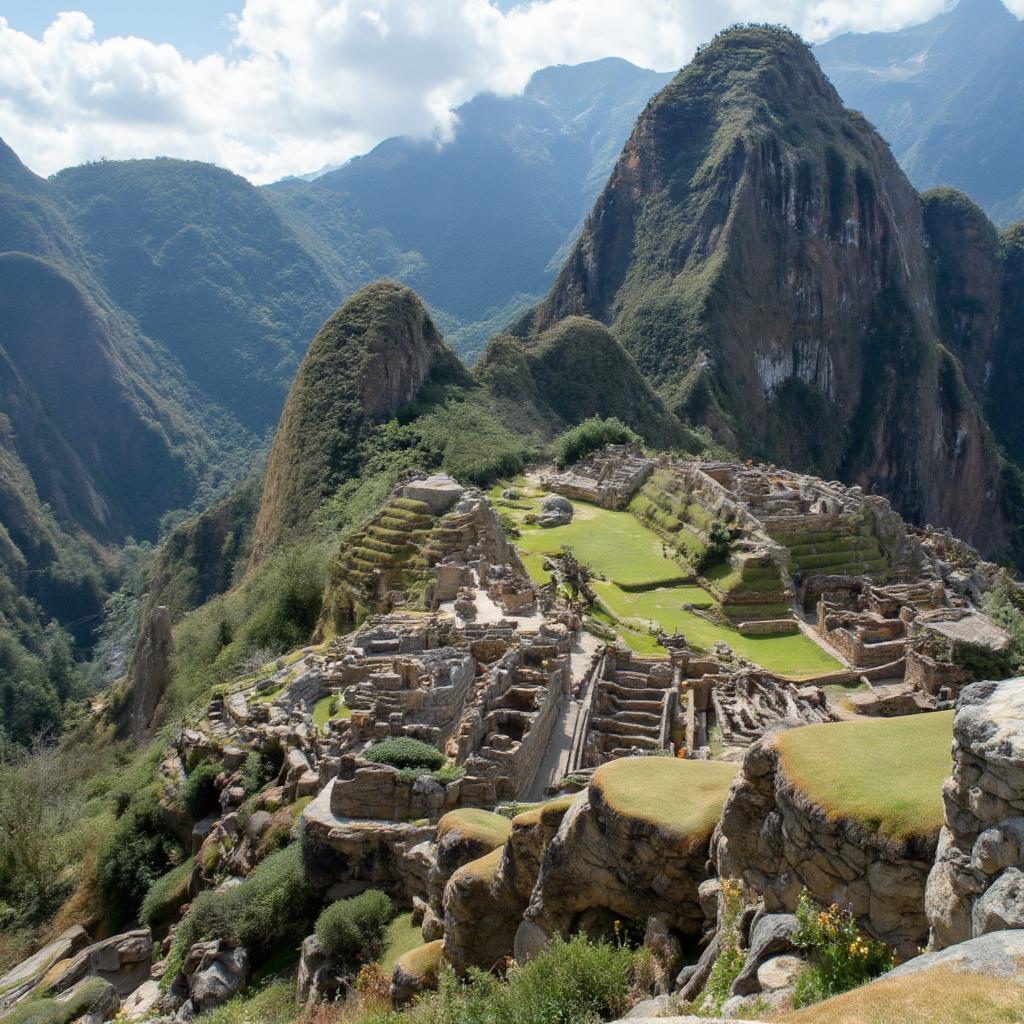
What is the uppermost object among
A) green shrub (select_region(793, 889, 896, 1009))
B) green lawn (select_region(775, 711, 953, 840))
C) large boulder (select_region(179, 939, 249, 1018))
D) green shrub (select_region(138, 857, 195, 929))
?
green lawn (select_region(775, 711, 953, 840))

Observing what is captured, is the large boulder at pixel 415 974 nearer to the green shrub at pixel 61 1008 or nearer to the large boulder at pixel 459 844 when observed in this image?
the large boulder at pixel 459 844

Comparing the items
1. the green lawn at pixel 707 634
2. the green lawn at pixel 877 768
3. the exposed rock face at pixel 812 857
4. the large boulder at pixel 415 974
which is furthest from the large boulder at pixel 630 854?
the green lawn at pixel 707 634

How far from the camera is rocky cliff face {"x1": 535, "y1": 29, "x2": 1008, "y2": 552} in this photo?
153m

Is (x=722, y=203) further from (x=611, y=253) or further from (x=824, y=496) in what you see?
(x=824, y=496)

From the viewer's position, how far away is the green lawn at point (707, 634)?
40.6 m

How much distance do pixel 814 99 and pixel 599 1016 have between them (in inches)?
8342

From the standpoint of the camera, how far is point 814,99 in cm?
19100

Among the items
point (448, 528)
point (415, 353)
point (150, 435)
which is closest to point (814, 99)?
point (415, 353)

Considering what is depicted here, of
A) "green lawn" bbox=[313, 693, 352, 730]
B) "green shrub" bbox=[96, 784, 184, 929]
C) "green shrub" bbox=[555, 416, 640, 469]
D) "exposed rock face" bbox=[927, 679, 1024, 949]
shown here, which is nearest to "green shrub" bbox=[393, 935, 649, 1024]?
"exposed rock face" bbox=[927, 679, 1024, 949]

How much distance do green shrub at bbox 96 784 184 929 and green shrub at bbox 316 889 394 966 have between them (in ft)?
33.3

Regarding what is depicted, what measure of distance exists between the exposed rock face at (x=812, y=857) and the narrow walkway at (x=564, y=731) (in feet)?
34.2

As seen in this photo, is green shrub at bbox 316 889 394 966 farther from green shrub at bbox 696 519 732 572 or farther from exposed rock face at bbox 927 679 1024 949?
green shrub at bbox 696 519 732 572

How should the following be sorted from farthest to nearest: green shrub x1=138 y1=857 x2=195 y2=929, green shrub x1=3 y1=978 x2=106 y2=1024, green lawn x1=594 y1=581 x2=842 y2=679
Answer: green lawn x1=594 y1=581 x2=842 y2=679 → green shrub x1=138 y1=857 x2=195 y2=929 → green shrub x1=3 y1=978 x2=106 y2=1024

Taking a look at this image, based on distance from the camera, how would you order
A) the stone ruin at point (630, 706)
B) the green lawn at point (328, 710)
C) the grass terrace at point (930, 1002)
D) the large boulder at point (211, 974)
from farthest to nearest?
the green lawn at point (328, 710), the stone ruin at point (630, 706), the large boulder at point (211, 974), the grass terrace at point (930, 1002)
